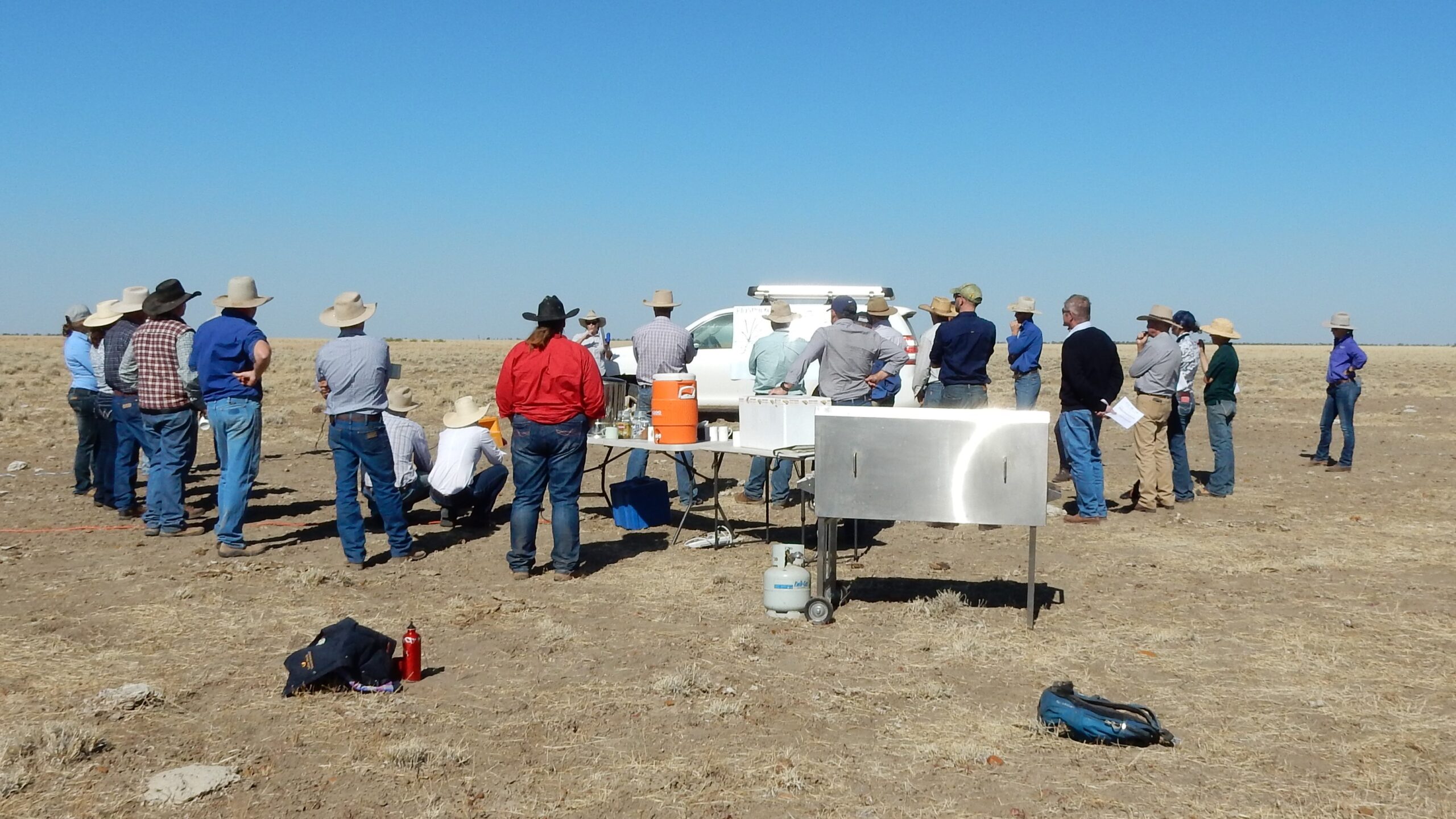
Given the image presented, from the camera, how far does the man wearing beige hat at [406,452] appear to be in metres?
9.25

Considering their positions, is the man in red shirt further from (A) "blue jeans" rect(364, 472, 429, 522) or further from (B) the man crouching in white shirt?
(A) "blue jeans" rect(364, 472, 429, 522)

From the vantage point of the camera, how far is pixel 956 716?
524cm

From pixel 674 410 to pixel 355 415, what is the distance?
235 cm

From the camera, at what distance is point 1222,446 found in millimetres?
11914

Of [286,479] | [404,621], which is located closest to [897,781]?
[404,621]

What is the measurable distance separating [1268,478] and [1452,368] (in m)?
46.5

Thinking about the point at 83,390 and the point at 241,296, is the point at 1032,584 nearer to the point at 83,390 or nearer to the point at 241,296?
the point at 241,296

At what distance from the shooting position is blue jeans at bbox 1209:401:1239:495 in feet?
38.9

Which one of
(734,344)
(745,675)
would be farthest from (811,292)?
(745,675)

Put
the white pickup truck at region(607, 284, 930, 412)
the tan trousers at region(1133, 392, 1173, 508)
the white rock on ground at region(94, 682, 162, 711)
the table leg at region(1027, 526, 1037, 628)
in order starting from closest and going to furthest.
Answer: the white rock on ground at region(94, 682, 162, 711)
the table leg at region(1027, 526, 1037, 628)
the tan trousers at region(1133, 392, 1173, 508)
the white pickup truck at region(607, 284, 930, 412)

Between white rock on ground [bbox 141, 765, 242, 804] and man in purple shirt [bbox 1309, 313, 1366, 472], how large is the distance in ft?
41.1

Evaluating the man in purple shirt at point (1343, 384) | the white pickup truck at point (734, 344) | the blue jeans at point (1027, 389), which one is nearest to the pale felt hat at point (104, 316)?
the white pickup truck at point (734, 344)

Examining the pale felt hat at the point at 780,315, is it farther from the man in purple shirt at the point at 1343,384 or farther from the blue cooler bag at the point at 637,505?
the man in purple shirt at the point at 1343,384

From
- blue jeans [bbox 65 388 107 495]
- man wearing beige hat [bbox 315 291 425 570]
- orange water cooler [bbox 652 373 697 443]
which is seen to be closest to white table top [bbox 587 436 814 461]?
orange water cooler [bbox 652 373 697 443]
